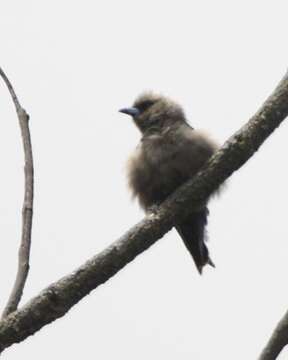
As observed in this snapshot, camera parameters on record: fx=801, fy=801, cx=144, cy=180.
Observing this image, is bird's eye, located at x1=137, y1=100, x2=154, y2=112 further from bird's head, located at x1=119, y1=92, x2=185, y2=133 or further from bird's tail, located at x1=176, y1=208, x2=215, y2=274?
bird's tail, located at x1=176, y1=208, x2=215, y2=274

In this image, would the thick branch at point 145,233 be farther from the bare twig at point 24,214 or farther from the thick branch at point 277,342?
the thick branch at point 277,342

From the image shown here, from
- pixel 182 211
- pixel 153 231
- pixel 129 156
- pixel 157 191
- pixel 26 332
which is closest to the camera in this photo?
pixel 26 332

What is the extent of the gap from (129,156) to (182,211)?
1444 mm

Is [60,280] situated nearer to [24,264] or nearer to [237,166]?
[24,264]

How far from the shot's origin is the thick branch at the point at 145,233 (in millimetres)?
2963

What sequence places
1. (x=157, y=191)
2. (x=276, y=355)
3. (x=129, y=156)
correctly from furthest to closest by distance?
(x=129, y=156)
(x=157, y=191)
(x=276, y=355)

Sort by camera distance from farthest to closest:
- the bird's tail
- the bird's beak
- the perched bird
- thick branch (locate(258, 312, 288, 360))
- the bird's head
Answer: the bird's beak
the bird's head
the bird's tail
the perched bird
thick branch (locate(258, 312, 288, 360))

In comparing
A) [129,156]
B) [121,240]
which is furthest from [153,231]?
[129,156]

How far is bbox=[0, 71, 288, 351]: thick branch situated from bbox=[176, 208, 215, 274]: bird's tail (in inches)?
45.1

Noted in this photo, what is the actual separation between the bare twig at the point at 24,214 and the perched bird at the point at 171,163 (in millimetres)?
1160

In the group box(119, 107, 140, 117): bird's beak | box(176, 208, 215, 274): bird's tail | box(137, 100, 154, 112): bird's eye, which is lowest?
box(176, 208, 215, 274): bird's tail

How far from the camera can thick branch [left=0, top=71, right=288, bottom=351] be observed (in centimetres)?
296

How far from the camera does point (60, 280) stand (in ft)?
9.86

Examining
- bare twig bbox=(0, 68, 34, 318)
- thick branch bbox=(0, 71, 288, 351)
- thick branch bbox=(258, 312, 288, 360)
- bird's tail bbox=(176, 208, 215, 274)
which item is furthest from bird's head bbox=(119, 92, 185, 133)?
thick branch bbox=(258, 312, 288, 360)
